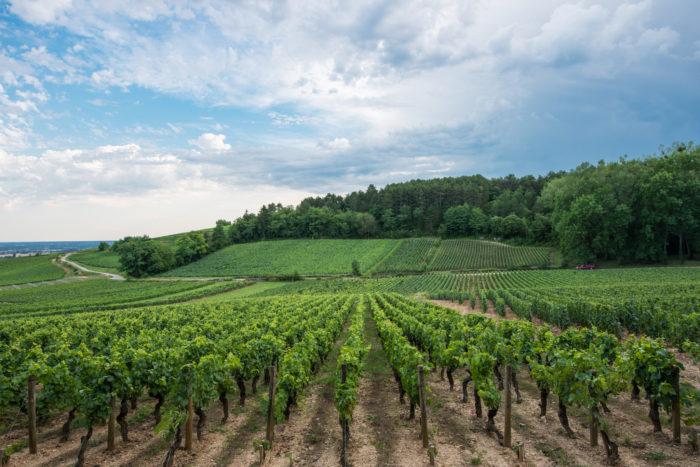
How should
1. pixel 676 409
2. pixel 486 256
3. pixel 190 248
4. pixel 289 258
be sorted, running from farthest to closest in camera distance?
1. pixel 190 248
2. pixel 289 258
3. pixel 486 256
4. pixel 676 409

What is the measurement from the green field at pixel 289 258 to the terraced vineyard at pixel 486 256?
15640mm

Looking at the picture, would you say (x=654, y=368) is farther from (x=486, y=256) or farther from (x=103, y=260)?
(x=103, y=260)

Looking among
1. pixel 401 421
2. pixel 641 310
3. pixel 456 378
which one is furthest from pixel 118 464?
pixel 641 310

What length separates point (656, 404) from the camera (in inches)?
273

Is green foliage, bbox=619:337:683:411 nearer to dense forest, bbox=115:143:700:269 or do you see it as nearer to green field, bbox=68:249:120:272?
dense forest, bbox=115:143:700:269

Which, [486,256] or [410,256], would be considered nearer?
[486,256]

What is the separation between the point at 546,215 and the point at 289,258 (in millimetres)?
74807

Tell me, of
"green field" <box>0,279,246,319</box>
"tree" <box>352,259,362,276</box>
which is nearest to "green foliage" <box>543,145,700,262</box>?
"tree" <box>352,259,362,276</box>

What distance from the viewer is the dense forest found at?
52125 millimetres

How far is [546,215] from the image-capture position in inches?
3632

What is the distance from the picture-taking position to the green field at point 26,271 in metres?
75.0

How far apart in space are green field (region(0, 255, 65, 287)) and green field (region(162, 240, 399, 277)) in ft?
91.5

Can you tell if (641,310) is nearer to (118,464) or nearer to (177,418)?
A: (177,418)

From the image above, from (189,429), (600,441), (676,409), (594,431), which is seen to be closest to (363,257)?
(600,441)
